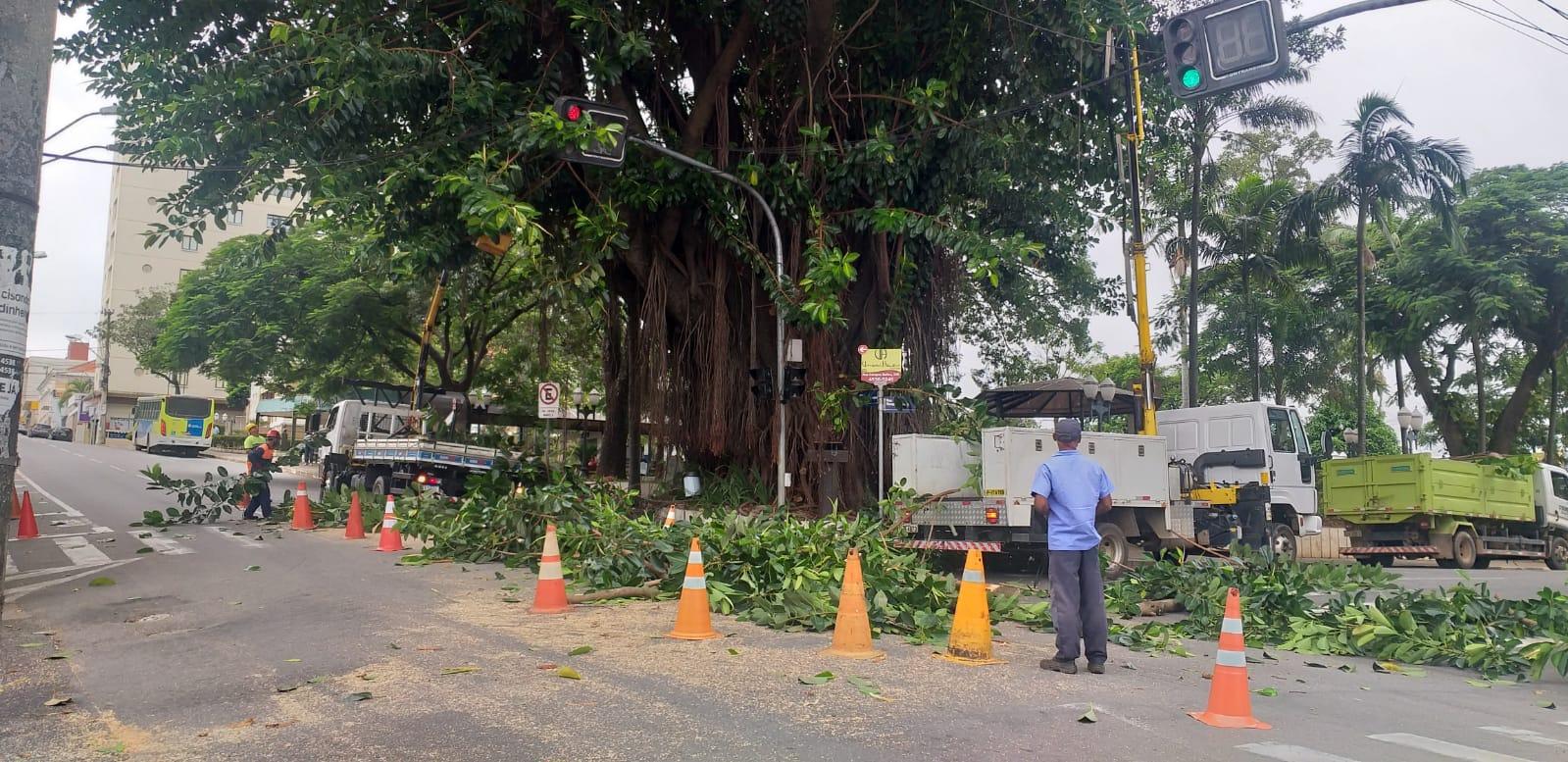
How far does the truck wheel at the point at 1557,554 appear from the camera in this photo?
71.6 feet

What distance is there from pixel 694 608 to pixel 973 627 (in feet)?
6.67

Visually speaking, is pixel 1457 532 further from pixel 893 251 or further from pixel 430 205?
pixel 430 205

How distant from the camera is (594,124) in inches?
467

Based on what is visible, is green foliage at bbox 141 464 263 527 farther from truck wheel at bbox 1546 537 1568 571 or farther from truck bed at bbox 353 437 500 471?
truck wheel at bbox 1546 537 1568 571

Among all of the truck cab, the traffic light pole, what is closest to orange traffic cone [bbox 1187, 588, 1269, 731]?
the traffic light pole

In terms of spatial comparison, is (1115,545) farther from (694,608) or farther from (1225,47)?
(694,608)

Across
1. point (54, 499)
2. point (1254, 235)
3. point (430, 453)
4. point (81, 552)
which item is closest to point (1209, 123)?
point (1254, 235)

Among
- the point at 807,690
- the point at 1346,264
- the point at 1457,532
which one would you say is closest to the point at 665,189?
the point at 807,690

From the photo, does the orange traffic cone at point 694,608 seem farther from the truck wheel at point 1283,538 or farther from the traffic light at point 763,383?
the truck wheel at point 1283,538

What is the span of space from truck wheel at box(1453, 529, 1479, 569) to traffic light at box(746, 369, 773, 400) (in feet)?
43.2

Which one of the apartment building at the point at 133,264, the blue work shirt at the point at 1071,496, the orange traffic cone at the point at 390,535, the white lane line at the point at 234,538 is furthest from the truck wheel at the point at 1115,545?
the apartment building at the point at 133,264

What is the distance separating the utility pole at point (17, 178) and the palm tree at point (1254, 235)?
23.1m

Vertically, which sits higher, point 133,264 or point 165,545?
point 133,264

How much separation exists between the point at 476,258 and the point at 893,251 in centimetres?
664
